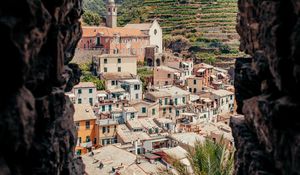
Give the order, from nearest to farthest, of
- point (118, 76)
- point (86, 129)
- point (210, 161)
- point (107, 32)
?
point (210, 161)
point (86, 129)
point (118, 76)
point (107, 32)

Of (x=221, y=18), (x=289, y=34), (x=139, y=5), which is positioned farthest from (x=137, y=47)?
(x=289, y=34)

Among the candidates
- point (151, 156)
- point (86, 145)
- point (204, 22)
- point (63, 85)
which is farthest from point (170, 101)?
point (204, 22)

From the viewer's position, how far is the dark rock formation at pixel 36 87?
35.6 feet

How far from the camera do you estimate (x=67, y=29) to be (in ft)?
57.0

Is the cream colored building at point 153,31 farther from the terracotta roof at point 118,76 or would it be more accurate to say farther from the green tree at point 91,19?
the terracotta roof at point 118,76

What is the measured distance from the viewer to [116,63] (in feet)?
264

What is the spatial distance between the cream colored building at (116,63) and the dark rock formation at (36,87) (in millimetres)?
60202

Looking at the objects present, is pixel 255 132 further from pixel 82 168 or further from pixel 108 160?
pixel 108 160

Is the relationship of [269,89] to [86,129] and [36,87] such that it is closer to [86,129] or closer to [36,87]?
[36,87]

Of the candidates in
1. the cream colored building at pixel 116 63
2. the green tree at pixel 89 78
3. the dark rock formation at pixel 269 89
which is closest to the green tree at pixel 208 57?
the cream colored building at pixel 116 63

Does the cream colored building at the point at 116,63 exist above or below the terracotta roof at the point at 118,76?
above

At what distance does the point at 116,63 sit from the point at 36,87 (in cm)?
6696

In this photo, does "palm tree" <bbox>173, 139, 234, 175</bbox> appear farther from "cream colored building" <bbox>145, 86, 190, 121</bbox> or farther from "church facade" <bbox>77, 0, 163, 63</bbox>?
"church facade" <bbox>77, 0, 163, 63</bbox>

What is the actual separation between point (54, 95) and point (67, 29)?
11.3 feet
